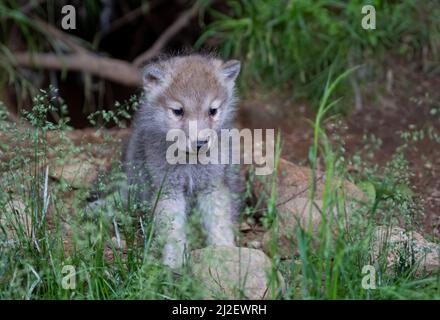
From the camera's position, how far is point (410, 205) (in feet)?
11.3

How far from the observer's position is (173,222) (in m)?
3.88

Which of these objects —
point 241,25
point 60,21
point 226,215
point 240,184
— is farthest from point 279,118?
point 60,21

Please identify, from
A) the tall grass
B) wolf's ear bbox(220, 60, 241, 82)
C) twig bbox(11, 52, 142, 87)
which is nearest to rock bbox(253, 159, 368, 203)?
wolf's ear bbox(220, 60, 241, 82)

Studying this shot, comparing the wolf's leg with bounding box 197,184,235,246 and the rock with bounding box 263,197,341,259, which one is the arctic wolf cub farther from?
the rock with bounding box 263,197,341,259

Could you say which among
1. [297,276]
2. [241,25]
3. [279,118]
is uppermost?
[241,25]

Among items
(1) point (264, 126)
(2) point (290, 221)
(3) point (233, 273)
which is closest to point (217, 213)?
(2) point (290, 221)

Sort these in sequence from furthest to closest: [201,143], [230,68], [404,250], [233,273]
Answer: [230,68] < [201,143] < [404,250] < [233,273]

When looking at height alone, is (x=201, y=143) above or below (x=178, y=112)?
below

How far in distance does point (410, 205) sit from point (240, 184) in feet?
4.68

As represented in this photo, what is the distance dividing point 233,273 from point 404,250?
786 millimetres

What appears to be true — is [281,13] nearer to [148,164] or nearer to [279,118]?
[279,118]

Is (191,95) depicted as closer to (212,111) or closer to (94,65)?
(212,111)

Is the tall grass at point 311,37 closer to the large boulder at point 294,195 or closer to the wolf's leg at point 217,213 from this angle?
the large boulder at point 294,195

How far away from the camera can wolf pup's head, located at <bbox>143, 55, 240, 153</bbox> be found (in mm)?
3814
